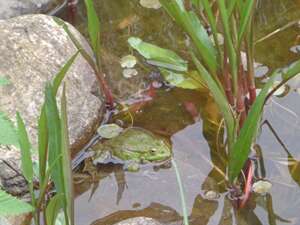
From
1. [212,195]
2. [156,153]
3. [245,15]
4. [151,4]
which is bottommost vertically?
[212,195]

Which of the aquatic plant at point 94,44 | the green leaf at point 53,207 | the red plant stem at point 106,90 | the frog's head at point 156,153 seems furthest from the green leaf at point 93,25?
the green leaf at point 53,207

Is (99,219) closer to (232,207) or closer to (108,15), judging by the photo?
(232,207)

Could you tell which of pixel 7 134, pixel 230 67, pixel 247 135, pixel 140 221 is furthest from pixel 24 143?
pixel 230 67

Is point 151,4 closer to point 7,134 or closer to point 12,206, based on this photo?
point 7,134

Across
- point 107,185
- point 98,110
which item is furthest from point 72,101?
point 107,185

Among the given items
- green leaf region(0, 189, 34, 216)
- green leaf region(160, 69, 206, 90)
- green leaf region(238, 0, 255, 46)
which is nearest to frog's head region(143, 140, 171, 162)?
green leaf region(160, 69, 206, 90)
